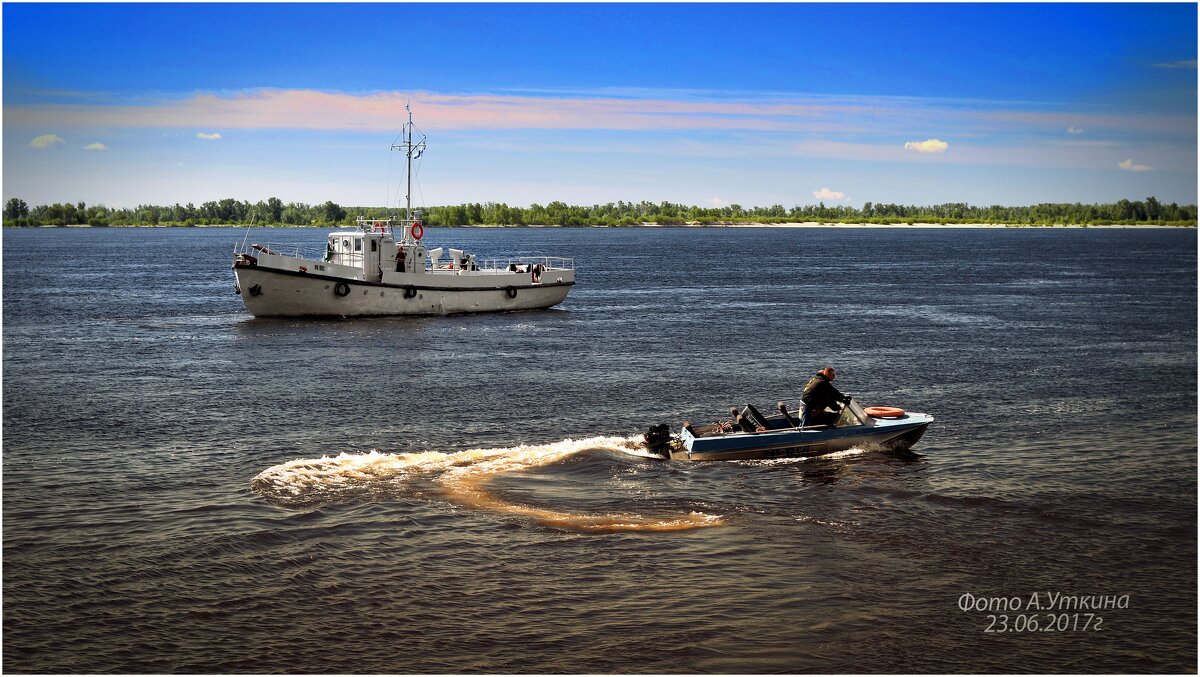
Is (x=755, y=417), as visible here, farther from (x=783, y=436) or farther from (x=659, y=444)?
(x=659, y=444)

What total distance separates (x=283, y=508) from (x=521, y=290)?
42813mm

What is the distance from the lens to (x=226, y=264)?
136000 millimetres

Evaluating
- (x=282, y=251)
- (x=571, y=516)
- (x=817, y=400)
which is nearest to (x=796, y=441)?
(x=817, y=400)

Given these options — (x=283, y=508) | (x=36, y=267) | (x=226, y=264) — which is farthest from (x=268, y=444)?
(x=226, y=264)

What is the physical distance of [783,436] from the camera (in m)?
27.3

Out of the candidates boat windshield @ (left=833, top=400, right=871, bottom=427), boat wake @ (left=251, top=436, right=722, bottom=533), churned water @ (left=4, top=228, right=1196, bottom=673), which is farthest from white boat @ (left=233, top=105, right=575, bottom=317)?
boat windshield @ (left=833, top=400, right=871, bottom=427)

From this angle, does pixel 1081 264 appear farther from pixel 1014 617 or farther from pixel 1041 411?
pixel 1014 617

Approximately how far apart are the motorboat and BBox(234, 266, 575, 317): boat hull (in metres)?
34.0

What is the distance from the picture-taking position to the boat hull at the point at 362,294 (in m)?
57.0

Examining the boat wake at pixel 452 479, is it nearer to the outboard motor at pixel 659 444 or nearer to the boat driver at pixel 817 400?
the outboard motor at pixel 659 444

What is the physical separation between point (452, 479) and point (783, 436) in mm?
8529

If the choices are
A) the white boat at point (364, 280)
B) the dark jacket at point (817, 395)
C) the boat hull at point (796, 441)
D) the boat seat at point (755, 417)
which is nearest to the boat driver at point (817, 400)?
the dark jacket at point (817, 395)

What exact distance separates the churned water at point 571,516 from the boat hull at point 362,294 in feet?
29.3

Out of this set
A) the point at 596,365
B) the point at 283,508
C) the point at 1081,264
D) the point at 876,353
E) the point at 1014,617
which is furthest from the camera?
the point at 1081,264
